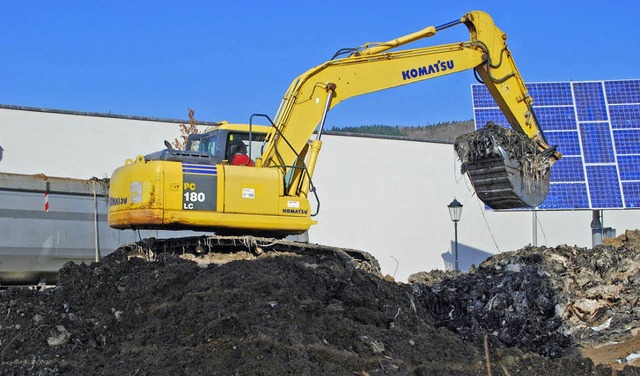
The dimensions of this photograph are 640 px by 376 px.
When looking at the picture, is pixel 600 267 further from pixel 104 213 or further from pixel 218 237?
pixel 104 213

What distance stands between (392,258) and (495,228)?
4.46 metres

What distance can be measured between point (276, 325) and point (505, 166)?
611 centimetres

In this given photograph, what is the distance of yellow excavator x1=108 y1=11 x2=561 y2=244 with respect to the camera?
436 inches

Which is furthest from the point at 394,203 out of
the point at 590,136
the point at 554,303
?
the point at 554,303

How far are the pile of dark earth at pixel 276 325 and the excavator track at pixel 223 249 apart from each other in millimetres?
383

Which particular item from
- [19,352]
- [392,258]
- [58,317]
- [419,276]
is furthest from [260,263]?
[392,258]

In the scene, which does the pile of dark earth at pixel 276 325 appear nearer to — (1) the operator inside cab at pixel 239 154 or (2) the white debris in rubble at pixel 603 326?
(2) the white debris in rubble at pixel 603 326

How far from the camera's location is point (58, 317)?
8.85 m

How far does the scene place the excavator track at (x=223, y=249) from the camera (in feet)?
37.2

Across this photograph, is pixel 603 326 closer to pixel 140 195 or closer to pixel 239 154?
pixel 239 154

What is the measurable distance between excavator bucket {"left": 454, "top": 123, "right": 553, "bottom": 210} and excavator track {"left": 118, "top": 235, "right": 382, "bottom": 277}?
9.04 ft

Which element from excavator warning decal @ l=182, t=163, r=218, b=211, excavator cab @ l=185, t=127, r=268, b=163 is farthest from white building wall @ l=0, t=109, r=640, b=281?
excavator warning decal @ l=182, t=163, r=218, b=211

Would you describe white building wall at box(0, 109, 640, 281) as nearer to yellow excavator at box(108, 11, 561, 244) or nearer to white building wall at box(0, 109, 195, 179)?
white building wall at box(0, 109, 195, 179)

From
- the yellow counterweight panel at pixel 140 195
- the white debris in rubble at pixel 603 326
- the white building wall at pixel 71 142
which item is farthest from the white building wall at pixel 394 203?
the yellow counterweight panel at pixel 140 195
